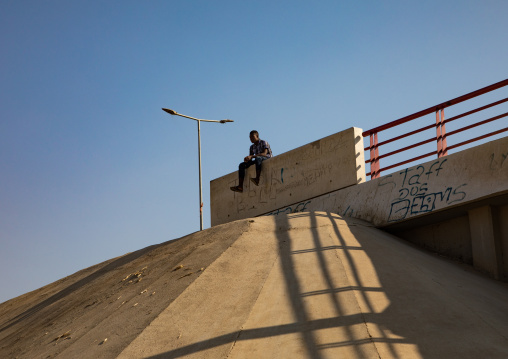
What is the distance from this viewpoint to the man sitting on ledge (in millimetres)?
17156

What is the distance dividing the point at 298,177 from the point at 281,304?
663 centimetres

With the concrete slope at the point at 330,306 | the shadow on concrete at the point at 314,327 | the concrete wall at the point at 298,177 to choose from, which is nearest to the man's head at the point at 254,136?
the concrete wall at the point at 298,177

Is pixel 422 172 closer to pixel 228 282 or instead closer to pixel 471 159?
pixel 471 159

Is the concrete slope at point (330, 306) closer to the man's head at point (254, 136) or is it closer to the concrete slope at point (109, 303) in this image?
the concrete slope at point (109, 303)

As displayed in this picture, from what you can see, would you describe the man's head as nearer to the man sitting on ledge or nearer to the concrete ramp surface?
the man sitting on ledge

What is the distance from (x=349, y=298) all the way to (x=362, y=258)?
6.07 ft

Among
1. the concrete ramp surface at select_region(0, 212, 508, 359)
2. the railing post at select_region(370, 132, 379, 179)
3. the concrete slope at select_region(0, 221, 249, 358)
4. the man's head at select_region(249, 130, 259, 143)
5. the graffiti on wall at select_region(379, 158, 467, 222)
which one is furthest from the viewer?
the man's head at select_region(249, 130, 259, 143)

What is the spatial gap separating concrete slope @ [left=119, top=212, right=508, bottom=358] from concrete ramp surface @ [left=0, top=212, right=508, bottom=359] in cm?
2

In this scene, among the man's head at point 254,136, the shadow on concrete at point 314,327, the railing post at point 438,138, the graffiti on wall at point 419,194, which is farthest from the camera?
the man's head at point 254,136

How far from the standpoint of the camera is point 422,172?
13594mm

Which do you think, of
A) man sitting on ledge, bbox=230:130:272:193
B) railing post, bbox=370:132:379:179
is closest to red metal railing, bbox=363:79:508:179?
railing post, bbox=370:132:379:179

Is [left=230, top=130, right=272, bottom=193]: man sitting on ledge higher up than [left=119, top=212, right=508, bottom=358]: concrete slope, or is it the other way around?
[left=230, top=130, right=272, bottom=193]: man sitting on ledge

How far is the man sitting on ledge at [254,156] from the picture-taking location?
17156mm

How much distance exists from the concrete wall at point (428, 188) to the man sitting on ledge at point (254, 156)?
2.41 meters
